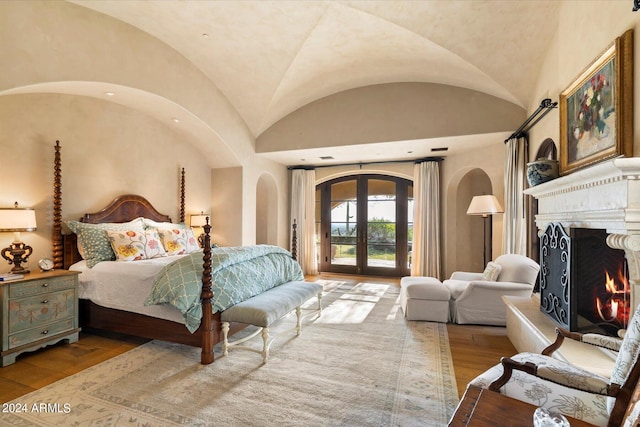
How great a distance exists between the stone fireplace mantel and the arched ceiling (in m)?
1.93

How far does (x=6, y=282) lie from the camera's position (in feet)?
8.32

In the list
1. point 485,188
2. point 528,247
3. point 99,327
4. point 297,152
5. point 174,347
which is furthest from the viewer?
point 485,188

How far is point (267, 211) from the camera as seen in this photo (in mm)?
6789

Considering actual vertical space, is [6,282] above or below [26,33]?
below

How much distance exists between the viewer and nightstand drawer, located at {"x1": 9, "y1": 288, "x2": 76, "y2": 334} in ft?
8.46

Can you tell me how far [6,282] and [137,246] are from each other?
3.67 ft

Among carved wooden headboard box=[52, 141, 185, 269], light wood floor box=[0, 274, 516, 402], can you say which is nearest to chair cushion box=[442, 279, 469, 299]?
light wood floor box=[0, 274, 516, 402]

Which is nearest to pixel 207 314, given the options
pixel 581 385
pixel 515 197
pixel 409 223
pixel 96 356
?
pixel 96 356

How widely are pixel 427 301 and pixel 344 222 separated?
344cm

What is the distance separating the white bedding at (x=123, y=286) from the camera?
9.08 feet

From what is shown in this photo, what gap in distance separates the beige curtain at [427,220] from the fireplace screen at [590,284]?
3.42 m

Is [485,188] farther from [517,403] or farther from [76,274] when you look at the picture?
[76,274]

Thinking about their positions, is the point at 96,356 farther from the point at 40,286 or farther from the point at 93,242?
the point at 93,242

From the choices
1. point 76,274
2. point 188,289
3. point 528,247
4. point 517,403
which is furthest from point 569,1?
point 76,274
